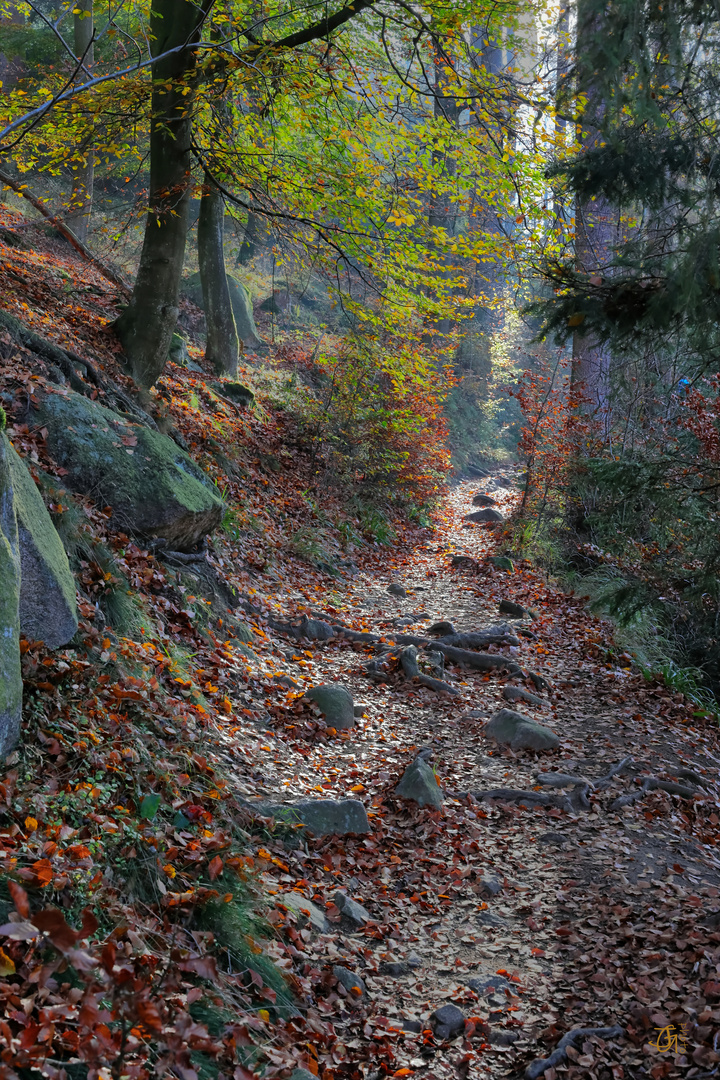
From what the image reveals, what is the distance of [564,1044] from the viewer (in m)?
3.23

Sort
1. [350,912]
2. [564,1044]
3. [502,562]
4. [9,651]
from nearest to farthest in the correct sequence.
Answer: [9,651] → [564,1044] → [350,912] → [502,562]

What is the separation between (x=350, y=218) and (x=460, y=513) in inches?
458

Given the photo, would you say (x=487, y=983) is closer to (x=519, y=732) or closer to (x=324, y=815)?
(x=324, y=815)

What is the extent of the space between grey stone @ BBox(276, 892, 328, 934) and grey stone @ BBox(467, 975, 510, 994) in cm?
87

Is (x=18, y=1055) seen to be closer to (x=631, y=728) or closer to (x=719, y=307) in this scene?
(x=719, y=307)

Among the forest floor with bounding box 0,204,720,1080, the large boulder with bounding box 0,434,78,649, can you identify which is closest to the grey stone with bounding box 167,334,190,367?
the forest floor with bounding box 0,204,720,1080

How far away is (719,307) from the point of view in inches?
175

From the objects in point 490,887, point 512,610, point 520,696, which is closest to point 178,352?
point 512,610

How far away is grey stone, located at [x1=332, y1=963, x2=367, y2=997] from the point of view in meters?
3.53

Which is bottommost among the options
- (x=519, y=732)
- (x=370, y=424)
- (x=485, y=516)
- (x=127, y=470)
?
(x=519, y=732)

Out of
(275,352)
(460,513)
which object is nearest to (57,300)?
(275,352)

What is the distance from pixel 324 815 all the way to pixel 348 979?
1.30 meters

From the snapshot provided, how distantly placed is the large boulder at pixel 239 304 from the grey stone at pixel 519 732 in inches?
554

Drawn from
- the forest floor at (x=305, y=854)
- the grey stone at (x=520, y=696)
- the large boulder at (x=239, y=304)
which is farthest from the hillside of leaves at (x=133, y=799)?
the large boulder at (x=239, y=304)
